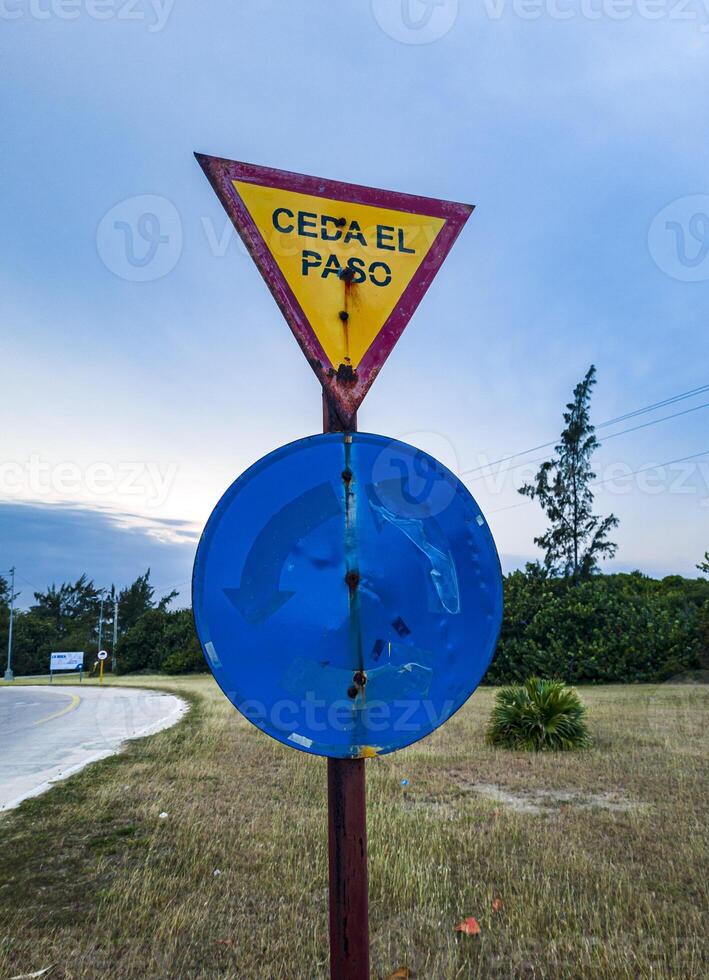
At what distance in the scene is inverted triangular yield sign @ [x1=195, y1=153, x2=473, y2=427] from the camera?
1.84 meters

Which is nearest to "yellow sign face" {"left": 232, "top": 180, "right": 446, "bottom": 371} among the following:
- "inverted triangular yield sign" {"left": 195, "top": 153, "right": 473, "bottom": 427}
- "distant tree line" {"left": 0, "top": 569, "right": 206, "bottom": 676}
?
"inverted triangular yield sign" {"left": 195, "top": 153, "right": 473, "bottom": 427}

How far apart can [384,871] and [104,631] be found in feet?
242

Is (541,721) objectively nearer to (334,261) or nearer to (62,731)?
(334,261)

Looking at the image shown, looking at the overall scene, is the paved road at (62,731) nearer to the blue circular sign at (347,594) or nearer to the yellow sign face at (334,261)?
the blue circular sign at (347,594)

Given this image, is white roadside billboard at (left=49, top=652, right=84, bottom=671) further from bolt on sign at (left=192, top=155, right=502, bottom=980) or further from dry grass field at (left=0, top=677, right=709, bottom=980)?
bolt on sign at (left=192, top=155, right=502, bottom=980)

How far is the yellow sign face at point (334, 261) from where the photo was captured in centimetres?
185

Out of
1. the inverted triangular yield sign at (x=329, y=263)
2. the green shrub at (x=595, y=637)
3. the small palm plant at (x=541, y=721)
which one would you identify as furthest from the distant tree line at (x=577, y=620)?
the inverted triangular yield sign at (x=329, y=263)

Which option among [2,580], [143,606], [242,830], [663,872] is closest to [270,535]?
[663,872]

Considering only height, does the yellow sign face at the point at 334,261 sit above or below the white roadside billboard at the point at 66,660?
above

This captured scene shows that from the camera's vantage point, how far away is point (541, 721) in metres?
8.50

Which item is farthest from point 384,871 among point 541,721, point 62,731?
point 62,731

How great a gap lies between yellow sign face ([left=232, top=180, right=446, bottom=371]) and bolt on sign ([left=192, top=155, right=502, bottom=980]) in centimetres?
38

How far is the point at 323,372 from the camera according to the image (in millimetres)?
1854

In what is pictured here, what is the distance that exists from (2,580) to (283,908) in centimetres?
8043
